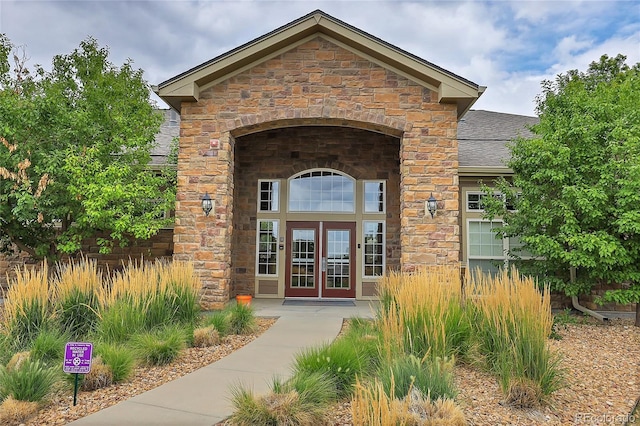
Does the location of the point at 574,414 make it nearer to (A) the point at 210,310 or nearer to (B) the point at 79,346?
(B) the point at 79,346

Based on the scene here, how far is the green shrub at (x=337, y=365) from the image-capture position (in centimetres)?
374

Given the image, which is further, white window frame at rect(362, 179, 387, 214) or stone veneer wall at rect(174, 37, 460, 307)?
white window frame at rect(362, 179, 387, 214)

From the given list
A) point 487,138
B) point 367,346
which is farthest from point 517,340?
point 487,138

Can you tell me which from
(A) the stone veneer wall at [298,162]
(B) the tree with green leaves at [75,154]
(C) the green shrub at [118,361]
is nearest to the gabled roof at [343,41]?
(B) the tree with green leaves at [75,154]

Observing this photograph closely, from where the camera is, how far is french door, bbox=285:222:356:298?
10898 mm

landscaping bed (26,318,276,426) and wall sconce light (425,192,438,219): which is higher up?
wall sconce light (425,192,438,219)

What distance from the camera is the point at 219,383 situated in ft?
13.8

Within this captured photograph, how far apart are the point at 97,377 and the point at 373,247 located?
7950mm

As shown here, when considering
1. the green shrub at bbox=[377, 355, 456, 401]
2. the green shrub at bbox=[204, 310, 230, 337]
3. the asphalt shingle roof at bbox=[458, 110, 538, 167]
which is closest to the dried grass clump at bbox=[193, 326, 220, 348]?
the green shrub at bbox=[204, 310, 230, 337]

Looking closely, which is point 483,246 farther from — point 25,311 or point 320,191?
point 25,311

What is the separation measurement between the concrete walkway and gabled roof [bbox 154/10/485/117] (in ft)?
17.5

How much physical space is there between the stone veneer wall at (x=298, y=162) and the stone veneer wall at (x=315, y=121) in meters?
2.17

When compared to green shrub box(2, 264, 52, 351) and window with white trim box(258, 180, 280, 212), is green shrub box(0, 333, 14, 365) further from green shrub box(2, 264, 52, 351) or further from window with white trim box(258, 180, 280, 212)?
window with white trim box(258, 180, 280, 212)

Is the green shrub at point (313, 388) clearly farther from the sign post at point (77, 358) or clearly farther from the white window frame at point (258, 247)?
the white window frame at point (258, 247)
